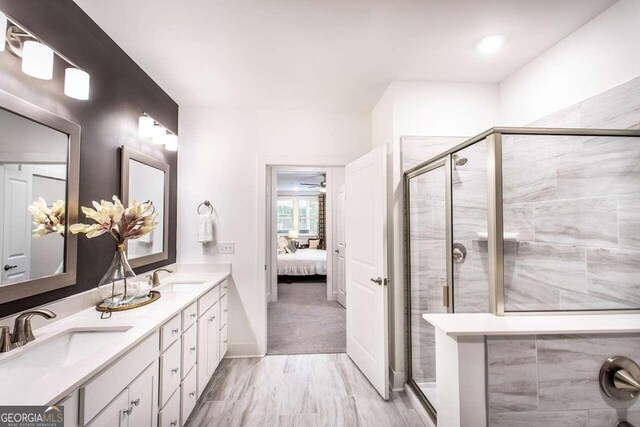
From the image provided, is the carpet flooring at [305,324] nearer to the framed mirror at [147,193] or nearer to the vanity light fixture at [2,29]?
the framed mirror at [147,193]

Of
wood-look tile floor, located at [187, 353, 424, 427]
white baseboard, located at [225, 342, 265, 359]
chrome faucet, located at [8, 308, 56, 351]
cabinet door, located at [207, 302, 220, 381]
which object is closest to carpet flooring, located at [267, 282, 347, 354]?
white baseboard, located at [225, 342, 265, 359]

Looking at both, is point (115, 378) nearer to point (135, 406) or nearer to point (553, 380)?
point (135, 406)

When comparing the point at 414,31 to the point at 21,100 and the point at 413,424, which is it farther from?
the point at 413,424

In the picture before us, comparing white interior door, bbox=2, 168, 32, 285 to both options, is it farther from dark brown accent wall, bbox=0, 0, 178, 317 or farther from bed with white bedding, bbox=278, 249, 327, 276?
bed with white bedding, bbox=278, 249, 327, 276

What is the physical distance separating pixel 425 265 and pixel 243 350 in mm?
1979

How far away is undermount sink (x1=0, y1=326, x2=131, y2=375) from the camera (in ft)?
3.64

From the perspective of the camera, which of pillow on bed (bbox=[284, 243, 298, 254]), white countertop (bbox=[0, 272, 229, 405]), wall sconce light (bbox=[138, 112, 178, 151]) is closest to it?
white countertop (bbox=[0, 272, 229, 405])

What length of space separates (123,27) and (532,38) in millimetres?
2612

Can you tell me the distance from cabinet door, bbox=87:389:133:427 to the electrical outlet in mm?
1756

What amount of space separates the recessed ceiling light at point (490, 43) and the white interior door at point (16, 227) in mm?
2663

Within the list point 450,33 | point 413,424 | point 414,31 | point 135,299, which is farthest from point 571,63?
point 135,299

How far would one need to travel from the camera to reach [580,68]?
183 cm

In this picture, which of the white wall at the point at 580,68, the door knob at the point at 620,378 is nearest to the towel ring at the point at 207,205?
the white wall at the point at 580,68

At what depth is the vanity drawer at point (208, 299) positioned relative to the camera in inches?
83.8
